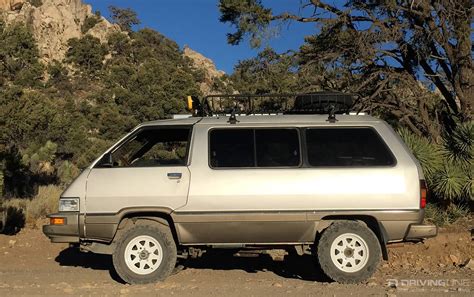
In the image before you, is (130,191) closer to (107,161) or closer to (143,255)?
(107,161)

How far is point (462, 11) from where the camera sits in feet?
41.1

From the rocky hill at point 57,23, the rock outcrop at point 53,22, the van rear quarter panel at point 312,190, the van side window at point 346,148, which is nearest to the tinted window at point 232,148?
the van rear quarter panel at point 312,190

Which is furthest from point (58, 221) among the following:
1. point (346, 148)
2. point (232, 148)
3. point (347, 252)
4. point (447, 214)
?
point (447, 214)

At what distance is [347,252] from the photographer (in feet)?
20.8

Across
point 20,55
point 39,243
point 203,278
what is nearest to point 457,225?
point 203,278

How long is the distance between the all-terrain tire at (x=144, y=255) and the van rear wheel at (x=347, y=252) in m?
1.86

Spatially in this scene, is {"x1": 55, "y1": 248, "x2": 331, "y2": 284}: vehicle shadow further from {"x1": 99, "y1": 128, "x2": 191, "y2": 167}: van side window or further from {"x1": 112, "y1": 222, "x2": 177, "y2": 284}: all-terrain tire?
{"x1": 99, "y1": 128, "x2": 191, "y2": 167}: van side window

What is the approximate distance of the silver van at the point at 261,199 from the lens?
6.21m

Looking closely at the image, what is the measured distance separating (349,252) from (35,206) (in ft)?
26.5

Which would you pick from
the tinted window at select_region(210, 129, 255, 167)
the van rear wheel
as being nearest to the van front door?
the tinted window at select_region(210, 129, 255, 167)

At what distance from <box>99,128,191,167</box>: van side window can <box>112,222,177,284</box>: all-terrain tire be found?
85 centimetres

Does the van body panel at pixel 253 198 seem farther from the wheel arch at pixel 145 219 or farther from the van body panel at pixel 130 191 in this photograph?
the wheel arch at pixel 145 219

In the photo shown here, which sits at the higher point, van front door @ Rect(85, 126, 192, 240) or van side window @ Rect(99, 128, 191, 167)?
van side window @ Rect(99, 128, 191, 167)

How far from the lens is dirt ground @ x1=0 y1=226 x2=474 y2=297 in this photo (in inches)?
239
